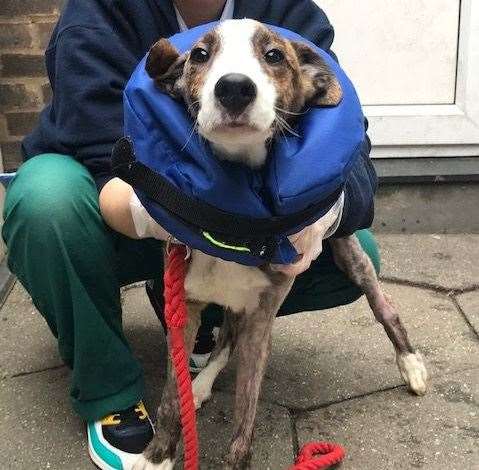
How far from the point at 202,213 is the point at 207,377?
1.03 meters

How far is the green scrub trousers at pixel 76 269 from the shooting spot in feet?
6.75

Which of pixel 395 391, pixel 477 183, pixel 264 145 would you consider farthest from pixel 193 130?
pixel 477 183

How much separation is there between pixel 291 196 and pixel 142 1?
97 cm

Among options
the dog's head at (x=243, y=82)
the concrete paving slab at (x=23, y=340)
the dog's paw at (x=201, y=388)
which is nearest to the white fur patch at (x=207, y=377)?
the dog's paw at (x=201, y=388)

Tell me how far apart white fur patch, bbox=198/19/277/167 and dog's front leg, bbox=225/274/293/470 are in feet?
1.58

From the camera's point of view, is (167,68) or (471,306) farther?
(471,306)

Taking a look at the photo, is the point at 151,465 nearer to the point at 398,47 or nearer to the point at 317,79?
the point at 317,79

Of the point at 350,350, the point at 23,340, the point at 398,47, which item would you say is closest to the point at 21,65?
the point at 23,340

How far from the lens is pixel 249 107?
147 cm

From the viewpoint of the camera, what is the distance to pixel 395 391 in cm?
252

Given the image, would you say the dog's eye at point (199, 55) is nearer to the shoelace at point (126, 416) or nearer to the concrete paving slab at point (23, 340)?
the shoelace at point (126, 416)

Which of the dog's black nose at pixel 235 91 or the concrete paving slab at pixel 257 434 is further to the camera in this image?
the concrete paving slab at pixel 257 434

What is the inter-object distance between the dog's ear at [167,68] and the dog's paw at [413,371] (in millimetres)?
1305

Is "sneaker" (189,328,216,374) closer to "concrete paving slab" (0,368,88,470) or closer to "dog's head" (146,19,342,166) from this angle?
"concrete paving slab" (0,368,88,470)
